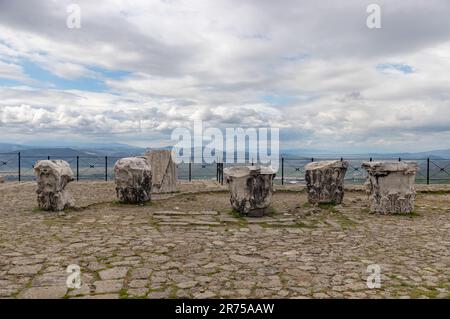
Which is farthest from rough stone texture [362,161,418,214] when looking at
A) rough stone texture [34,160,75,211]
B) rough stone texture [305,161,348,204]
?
rough stone texture [34,160,75,211]

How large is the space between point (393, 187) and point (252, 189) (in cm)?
376

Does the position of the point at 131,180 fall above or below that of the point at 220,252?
above

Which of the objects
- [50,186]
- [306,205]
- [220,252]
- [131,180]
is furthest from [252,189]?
[50,186]

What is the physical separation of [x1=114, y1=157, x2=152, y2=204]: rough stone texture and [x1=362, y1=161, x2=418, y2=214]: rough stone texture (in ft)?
21.3

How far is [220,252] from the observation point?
6.49 metres

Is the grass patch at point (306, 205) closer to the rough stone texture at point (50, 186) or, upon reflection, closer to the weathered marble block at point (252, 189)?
the weathered marble block at point (252, 189)

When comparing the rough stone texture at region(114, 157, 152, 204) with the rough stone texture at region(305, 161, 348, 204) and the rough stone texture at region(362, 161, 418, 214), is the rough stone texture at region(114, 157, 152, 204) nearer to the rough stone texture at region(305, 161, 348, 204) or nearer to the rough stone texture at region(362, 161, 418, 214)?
the rough stone texture at region(305, 161, 348, 204)

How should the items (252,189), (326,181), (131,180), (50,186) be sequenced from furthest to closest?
(131,180) → (326,181) → (50,186) → (252,189)

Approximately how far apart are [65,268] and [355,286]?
383 centimetres

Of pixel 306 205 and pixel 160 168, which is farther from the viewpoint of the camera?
pixel 160 168

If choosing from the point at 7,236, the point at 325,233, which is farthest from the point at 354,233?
the point at 7,236

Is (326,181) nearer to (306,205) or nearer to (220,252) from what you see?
(306,205)
